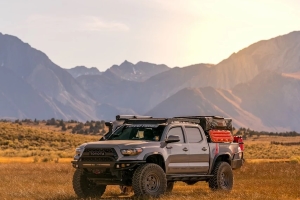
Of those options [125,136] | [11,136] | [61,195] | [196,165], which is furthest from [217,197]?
[11,136]

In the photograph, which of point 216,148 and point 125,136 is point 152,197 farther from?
point 216,148

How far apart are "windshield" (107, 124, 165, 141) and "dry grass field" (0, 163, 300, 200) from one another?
1754mm

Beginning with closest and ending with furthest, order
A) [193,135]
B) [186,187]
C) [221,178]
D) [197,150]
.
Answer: [197,150] < [193,135] < [221,178] < [186,187]

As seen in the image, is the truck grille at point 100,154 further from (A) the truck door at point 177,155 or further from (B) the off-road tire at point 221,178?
(B) the off-road tire at point 221,178

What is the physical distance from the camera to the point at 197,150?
18.7 meters

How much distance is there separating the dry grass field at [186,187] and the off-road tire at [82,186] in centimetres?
34

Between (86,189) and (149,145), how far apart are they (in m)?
2.30

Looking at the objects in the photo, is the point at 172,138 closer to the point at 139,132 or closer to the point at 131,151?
the point at 139,132

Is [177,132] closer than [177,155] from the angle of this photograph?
No

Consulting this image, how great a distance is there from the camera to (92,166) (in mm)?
16672

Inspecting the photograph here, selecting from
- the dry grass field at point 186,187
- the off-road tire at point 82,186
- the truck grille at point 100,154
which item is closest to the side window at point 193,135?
the dry grass field at point 186,187

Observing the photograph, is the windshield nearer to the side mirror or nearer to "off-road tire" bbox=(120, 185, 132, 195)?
the side mirror

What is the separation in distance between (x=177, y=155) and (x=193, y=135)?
4.00 feet

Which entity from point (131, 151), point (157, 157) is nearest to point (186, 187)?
point (157, 157)
